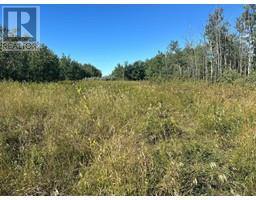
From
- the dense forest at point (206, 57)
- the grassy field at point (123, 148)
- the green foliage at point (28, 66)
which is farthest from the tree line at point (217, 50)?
the grassy field at point (123, 148)

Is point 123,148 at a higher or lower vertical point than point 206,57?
lower

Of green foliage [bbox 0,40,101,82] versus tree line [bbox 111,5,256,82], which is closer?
green foliage [bbox 0,40,101,82]

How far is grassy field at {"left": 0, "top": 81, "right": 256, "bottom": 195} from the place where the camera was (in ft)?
8.18

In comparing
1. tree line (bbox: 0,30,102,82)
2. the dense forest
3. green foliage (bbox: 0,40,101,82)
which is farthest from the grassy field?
the dense forest

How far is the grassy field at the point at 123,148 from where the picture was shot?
8.18 ft

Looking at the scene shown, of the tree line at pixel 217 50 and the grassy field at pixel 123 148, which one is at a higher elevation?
the tree line at pixel 217 50

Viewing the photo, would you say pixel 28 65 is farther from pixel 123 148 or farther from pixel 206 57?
pixel 123 148

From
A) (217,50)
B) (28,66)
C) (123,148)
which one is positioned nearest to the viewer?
(123,148)

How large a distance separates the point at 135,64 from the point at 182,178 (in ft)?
177

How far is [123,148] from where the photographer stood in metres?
2.82

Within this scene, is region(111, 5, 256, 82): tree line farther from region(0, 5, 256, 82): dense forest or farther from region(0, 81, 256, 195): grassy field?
region(0, 81, 256, 195): grassy field

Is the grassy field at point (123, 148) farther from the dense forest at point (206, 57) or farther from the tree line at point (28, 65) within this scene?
the dense forest at point (206, 57)

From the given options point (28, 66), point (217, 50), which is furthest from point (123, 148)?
point (217, 50)

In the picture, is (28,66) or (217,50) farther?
(217,50)
